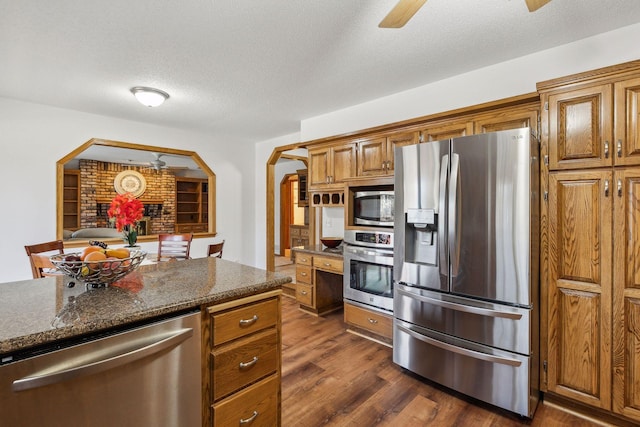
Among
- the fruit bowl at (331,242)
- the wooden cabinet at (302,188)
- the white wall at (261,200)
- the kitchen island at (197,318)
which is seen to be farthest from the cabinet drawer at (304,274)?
the wooden cabinet at (302,188)

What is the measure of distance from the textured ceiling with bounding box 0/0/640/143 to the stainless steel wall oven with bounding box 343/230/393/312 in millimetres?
1514

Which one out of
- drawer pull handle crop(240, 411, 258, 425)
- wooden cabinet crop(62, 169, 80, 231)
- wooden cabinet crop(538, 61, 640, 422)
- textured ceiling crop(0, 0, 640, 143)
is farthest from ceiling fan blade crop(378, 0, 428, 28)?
wooden cabinet crop(62, 169, 80, 231)

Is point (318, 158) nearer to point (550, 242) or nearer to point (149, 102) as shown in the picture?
A: point (149, 102)

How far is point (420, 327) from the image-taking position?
2385 mm

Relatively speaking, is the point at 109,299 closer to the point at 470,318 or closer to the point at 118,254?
the point at 118,254

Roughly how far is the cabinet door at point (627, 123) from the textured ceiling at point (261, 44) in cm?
52

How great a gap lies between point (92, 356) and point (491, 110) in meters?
2.87

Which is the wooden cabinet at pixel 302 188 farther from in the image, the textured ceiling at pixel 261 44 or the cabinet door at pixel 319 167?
the textured ceiling at pixel 261 44

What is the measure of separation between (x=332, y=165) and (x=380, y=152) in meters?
0.66

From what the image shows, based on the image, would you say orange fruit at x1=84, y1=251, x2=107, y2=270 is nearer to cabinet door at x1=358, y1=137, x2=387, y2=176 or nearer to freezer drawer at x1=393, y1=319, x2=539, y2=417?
freezer drawer at x1=393, y1=319, x2=539, y2=417

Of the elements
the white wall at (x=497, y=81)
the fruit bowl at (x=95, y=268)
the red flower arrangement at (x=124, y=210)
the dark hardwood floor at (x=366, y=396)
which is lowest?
the dark hardwood floor at (x=366, y=396)

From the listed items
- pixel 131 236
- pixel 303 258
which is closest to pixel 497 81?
pixel 303 258

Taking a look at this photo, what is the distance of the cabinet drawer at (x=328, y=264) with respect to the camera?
340 cm

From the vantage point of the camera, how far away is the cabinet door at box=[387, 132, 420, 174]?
293 centimetres
